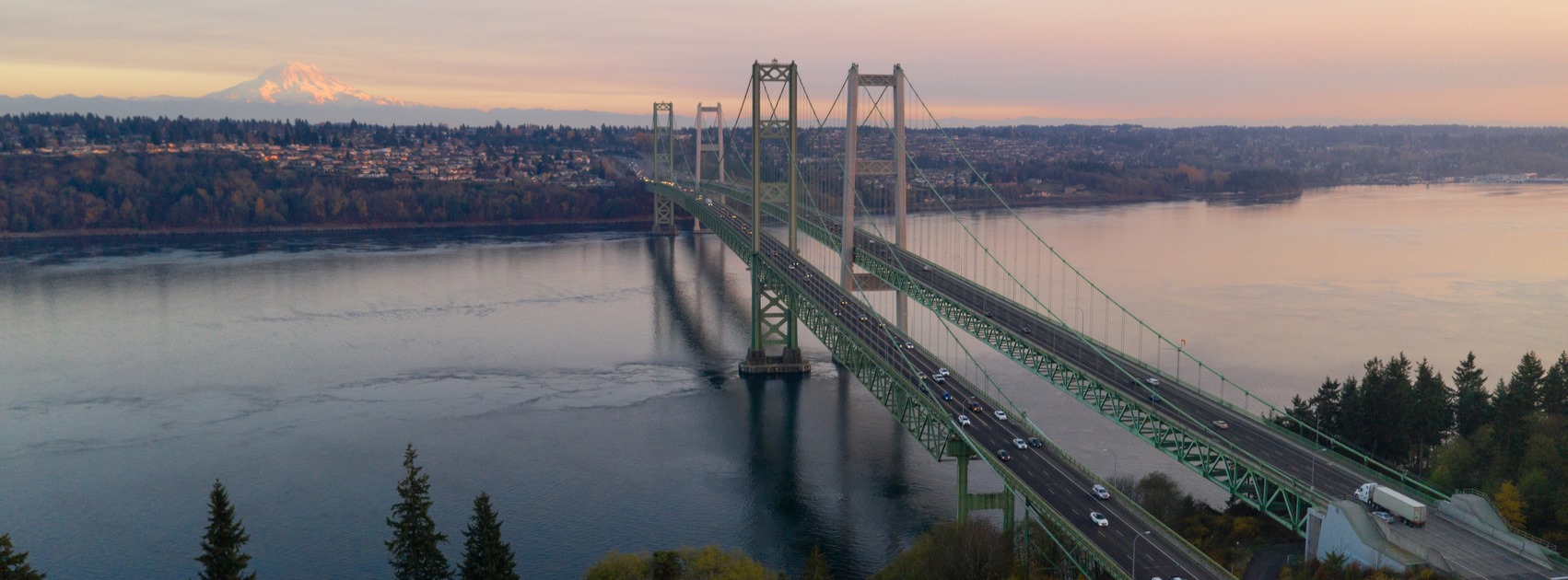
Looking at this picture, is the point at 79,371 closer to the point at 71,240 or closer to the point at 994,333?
the point at 994,333

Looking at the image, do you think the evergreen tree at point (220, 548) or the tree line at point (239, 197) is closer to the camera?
the evergreen tree at point (220, 548)

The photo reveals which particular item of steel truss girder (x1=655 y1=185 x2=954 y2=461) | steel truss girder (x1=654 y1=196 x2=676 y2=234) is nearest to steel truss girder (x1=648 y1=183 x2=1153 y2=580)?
steel truss girder (x1=655 y1=185 x2=954 y2=461)

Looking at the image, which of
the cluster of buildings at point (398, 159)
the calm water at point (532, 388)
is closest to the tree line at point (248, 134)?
the cluster of buildings at point (398, 159)

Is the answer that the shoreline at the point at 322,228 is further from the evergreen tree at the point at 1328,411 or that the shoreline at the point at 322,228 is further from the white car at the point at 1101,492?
the white car at the point at 1101,492

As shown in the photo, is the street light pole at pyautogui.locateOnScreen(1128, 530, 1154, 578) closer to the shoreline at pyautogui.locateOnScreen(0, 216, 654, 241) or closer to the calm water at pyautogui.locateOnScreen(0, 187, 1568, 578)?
the calm water at pyautogui.locateOnScreen(0, 187, 1568, 578)

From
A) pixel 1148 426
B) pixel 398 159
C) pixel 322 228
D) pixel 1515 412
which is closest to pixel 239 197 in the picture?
pixel 322 228
